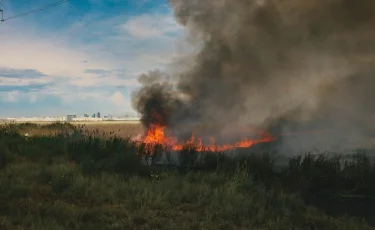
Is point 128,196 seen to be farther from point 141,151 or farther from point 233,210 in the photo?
point 141,151

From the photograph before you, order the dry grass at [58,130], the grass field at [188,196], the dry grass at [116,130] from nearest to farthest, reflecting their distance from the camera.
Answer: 1. the grass field at [188,196]
2. the dry grass at [58,130]
3. the dry grass at [116,130]

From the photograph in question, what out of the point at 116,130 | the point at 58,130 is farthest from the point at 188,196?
the point at 116,130

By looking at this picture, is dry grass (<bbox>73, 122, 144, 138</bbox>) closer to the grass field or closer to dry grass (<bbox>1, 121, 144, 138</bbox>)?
dry grass (<bbox>1, 121, 144, 138</bbox>)

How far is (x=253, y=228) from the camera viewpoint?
7.14 m

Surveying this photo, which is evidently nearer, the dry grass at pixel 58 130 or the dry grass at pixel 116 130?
the dry grass at pixel 58 130

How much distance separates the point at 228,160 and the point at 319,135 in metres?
29.8

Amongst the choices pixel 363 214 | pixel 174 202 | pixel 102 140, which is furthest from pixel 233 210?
pixel 102 140

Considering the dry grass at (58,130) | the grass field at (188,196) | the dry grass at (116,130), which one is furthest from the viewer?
the dry grass at (116,130)

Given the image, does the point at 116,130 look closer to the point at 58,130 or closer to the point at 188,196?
the point at 58,130

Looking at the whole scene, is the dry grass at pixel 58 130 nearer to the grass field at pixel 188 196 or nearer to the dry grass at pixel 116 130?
the dry grass at pixel 116 130

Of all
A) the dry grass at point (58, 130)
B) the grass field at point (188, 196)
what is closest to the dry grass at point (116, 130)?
the dry grass at point (58, 130)

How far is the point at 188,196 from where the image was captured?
9086mm

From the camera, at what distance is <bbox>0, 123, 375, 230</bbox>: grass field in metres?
7.23

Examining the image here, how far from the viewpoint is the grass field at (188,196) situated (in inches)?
285
